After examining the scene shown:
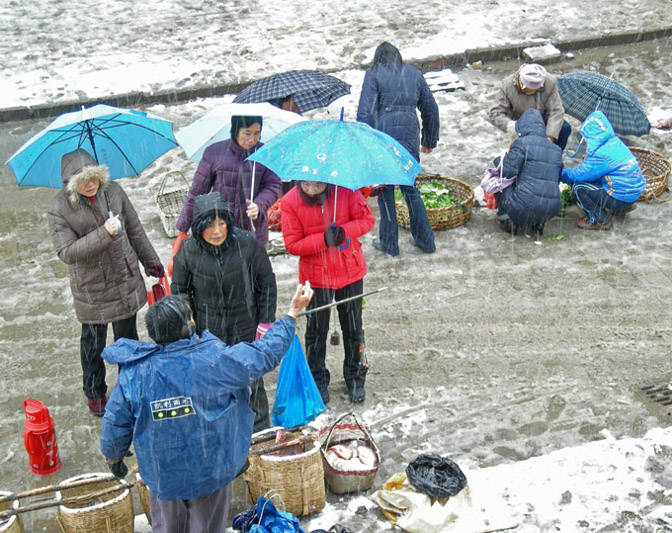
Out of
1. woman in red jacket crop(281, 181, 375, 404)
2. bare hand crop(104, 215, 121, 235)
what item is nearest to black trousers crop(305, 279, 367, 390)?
woman in red jacket crop(281, 181, 375, 404)

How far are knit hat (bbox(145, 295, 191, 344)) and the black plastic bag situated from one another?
6.23 ft

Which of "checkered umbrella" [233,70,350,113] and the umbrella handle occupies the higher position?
"checkered umbrella" [233,70,350,113]

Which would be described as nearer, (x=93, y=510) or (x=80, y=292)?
(x=93, y=510)

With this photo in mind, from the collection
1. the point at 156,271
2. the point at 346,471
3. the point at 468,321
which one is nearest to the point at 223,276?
the point at 156,271

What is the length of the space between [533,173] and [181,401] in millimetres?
5245

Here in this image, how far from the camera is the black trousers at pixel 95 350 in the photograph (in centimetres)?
551

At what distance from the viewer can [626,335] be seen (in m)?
6.50

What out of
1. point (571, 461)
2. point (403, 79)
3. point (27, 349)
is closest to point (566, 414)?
point (571, 461)

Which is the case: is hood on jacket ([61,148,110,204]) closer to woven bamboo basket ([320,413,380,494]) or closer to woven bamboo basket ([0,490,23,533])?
woven bamboo basket ([0,490,23,533])

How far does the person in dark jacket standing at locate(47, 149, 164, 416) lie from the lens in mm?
5152

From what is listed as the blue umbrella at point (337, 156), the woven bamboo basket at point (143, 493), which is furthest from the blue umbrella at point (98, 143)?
the woven bamboo basket at point (143, 493)

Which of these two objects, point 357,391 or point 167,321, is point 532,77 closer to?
point 357,391

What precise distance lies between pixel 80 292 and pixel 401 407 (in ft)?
8.14

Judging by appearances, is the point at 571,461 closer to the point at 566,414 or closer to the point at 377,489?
the point at 566,414
